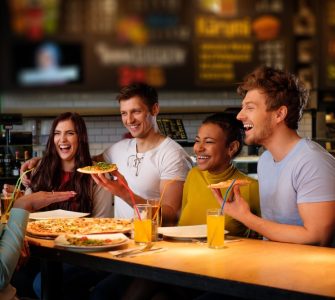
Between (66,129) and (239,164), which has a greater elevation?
(66,129)

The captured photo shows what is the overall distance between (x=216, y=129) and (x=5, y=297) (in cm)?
159

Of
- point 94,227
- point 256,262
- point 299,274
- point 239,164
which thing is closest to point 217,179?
point 94,227

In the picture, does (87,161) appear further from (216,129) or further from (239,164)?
(239,164)

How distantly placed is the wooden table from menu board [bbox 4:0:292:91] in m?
1.05

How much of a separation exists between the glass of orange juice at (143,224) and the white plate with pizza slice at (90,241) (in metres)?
0.08

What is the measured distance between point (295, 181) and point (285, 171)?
0.28ft

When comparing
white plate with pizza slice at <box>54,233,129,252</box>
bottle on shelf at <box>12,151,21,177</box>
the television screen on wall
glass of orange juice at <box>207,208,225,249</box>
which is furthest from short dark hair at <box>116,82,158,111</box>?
the television screen on wall

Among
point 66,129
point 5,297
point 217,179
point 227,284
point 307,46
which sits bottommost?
point 5,297

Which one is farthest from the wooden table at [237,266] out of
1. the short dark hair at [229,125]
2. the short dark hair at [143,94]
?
the short dark hair at [143,94]

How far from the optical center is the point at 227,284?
222 cm

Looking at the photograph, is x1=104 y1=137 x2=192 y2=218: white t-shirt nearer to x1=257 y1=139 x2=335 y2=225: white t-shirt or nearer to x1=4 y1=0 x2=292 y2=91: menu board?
x1=257 y1=139 x2=335 y2=225: white t-shirt

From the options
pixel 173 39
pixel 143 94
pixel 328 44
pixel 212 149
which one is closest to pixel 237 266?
pixel 212 149

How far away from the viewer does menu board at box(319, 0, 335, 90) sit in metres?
1.26

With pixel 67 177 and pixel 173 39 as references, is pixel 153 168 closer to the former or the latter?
pixel 67 177
